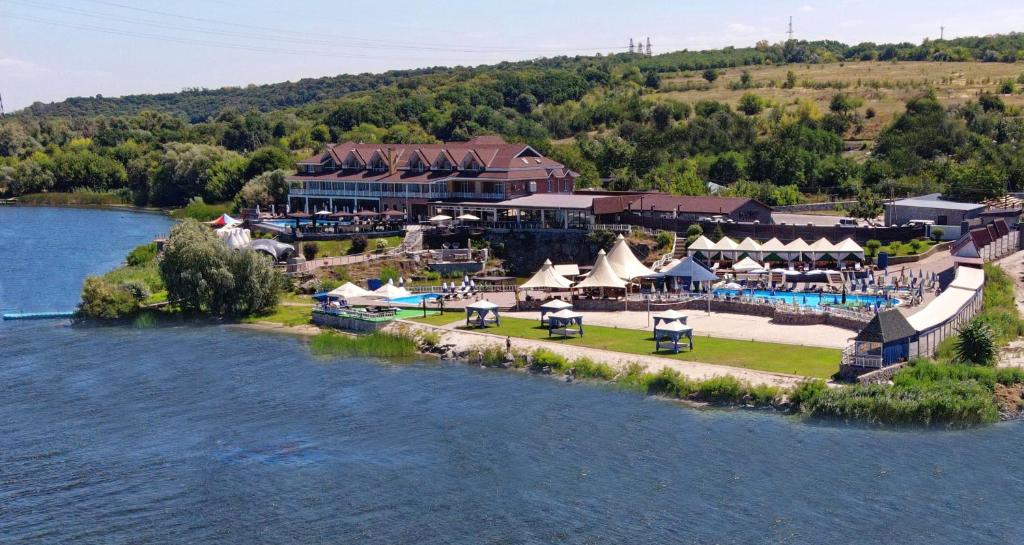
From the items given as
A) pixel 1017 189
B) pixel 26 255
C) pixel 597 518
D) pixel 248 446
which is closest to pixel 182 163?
pixel 26 255

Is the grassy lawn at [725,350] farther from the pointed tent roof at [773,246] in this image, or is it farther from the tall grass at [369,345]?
the pointed tent roof at [773,246]

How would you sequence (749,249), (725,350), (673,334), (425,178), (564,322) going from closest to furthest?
(725,350)
(673,334)
(564,322)
(749,249)
(425,178)

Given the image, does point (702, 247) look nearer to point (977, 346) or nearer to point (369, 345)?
point (369, 345)

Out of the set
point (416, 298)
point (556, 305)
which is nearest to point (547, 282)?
point (556, 305)

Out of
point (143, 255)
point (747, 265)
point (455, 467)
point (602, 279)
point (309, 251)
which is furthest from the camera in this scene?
point (143, 255)

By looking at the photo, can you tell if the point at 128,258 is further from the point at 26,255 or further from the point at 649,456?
the point at 649,456

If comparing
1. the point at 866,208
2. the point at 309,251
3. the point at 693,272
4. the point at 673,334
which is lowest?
the point at 673,334
